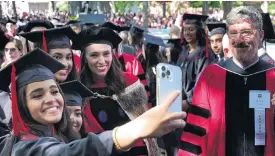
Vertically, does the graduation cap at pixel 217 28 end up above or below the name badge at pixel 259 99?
above

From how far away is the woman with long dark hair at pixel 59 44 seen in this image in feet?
13.0

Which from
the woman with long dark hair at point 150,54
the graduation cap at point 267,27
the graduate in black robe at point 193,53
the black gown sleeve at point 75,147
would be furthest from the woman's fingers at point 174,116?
the woman with long dark hair at point 150,54

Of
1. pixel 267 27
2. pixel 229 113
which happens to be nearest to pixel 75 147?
pixel 229 113

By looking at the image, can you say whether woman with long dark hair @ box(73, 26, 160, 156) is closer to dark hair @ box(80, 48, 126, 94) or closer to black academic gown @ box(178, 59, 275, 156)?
dark hair @ box(80, 48, 126, 94)

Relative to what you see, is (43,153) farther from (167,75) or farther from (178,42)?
(178,42)

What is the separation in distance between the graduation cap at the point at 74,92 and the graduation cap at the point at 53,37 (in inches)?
22.9

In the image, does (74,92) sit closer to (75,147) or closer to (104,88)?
(104,88)

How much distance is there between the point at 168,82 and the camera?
76.0 inches

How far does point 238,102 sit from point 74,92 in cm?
120

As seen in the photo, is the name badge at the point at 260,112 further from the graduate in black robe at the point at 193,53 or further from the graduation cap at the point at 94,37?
the graduate in black robe at the point at 193,53

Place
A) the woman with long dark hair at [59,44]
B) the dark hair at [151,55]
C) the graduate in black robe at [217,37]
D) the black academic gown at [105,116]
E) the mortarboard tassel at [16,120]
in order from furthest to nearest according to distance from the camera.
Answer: the dark hair at [151,55]
the graduate in black robe at [217,37]
the woman with long dark hair at [59,44]
the black academic gown at [105,116]
the mortarboard tassel at [16,120]

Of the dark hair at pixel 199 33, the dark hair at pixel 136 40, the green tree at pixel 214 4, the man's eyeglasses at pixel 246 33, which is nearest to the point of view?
the man's eyeglasses at pixel 246 33

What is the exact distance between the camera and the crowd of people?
2035 mm

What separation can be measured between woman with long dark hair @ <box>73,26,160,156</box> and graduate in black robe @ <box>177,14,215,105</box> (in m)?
1.96
